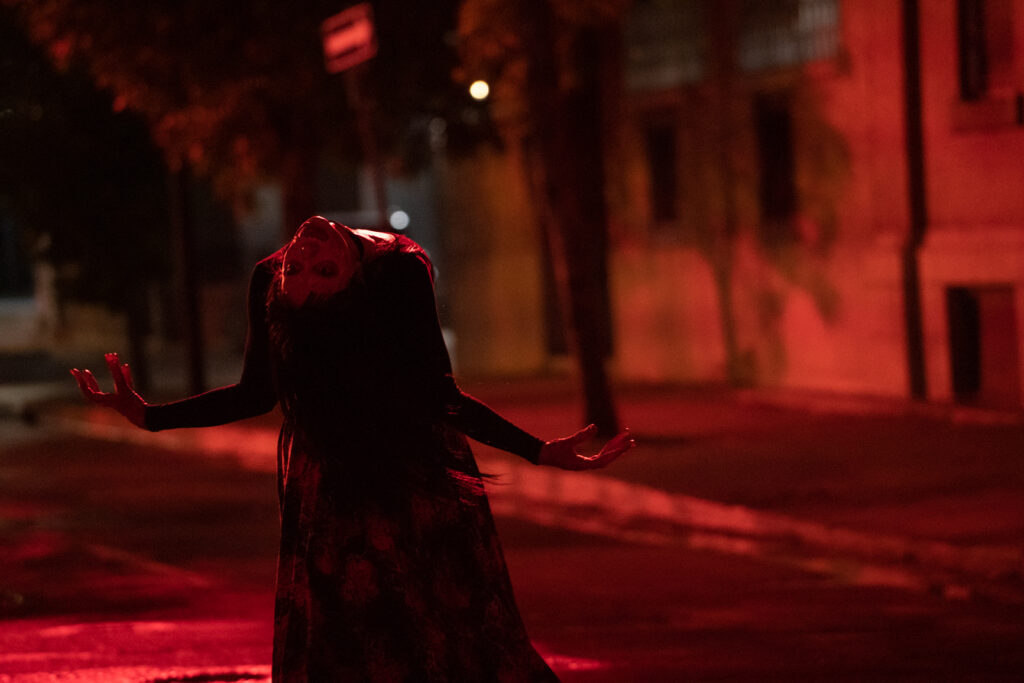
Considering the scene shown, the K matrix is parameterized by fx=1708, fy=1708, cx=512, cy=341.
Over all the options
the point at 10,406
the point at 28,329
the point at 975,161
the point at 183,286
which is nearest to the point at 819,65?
the point at 975,161

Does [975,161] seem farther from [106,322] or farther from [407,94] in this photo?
[106,322]

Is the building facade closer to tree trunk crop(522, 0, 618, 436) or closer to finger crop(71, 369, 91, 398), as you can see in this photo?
tree trunk crop(522, 0, 618, 436)

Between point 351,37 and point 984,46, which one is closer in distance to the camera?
point 351,37

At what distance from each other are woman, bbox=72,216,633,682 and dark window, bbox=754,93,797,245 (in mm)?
14189

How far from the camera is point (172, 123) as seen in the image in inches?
744

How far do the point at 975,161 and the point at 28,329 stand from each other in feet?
106

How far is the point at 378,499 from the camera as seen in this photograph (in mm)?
4520

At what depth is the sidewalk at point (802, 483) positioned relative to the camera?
9.40m

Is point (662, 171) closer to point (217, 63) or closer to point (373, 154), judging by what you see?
point (217, 63)

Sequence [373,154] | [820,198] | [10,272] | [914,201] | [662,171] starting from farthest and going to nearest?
1. [10,272]
2. [662,171]
3. [820,198]
4. [914,201]
5. [373,154]

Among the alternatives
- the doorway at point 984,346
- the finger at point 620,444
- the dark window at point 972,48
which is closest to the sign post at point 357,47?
the dark window at point 972,48

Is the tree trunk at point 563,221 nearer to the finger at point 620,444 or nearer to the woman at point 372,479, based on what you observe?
the finger at point 620,444

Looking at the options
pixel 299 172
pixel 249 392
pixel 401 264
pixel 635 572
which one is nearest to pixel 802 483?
pixel 635 572

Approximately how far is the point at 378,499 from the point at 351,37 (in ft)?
31.3
